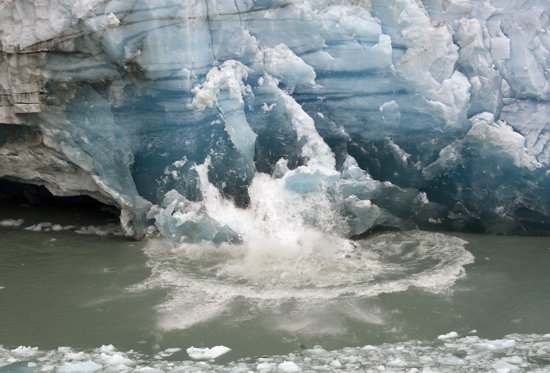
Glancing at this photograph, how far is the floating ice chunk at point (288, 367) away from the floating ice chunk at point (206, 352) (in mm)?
394

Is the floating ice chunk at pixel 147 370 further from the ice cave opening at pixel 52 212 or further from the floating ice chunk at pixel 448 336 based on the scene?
the ice cave opening at pixel 52 212

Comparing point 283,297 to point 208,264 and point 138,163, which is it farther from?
point 138,163

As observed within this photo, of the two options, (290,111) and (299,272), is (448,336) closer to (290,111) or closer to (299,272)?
(299,272)

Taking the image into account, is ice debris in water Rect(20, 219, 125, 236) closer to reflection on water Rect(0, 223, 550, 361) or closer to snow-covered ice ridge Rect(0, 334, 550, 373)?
reflection on water Rect(0, 223, 550, 361)

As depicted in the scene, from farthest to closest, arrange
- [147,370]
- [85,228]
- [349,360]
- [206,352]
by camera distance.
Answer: [85,228] < [206,352] < [349,360] < [147,370]

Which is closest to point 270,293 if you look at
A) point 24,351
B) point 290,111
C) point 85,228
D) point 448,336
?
point 448,336

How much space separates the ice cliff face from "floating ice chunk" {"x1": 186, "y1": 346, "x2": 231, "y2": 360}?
175cm

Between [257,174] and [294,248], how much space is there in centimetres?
81

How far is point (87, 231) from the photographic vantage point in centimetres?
637

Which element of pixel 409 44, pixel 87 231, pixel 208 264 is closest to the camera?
pixel 208 264

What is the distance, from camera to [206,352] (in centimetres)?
383

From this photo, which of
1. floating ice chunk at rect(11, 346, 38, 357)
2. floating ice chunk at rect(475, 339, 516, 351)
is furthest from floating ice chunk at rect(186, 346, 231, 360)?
floating ice chunk at rect(475, 339, 516, 351)

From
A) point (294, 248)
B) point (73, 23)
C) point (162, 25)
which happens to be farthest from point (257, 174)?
point (73, 23)

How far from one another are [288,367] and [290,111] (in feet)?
8.79
